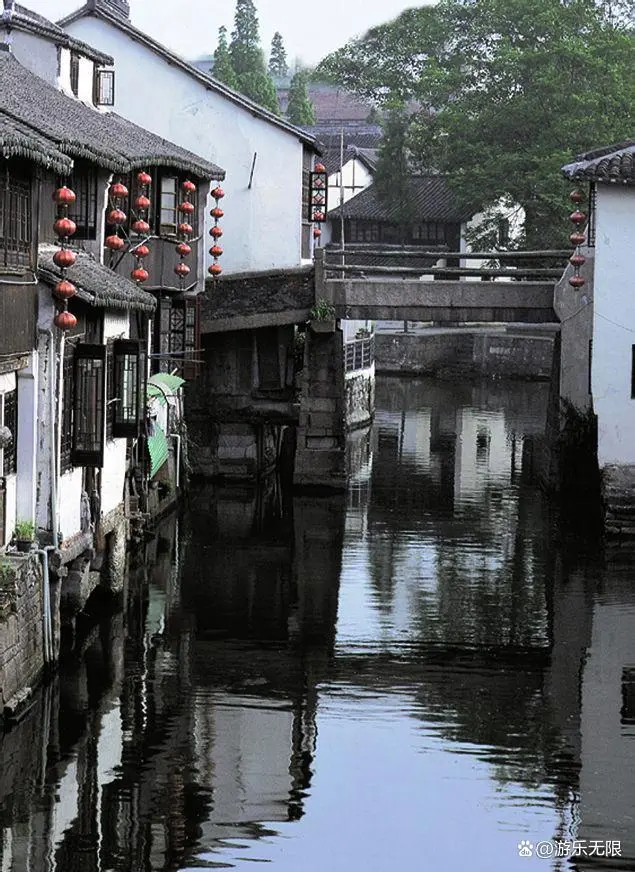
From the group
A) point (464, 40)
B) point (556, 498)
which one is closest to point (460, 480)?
point (556, 498)

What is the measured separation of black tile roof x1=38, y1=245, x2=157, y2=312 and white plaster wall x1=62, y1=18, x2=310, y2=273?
594 inches

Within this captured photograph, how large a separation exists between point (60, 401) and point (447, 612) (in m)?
7.94

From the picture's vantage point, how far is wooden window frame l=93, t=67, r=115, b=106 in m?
35.1

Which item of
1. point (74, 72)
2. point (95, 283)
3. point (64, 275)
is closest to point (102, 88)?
point (74, 72)

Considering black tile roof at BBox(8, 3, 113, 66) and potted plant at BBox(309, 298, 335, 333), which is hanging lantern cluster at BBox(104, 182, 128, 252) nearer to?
black tile roof at BBox(8, 3, 113, 66)

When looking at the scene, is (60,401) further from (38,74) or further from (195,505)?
(195,505)

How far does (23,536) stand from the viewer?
2097cm

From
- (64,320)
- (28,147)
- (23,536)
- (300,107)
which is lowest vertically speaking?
(23,536)

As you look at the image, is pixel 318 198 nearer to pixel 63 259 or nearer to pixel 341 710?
pixel 63 259

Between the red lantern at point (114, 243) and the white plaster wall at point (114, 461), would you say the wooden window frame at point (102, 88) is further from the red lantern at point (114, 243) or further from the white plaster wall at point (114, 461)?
the white plaster wall at point (114, 461)

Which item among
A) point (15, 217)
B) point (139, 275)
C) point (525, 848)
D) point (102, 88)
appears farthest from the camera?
point (102, 88)

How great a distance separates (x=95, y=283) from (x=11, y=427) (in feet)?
11.5

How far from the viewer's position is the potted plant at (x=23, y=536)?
68.7 ft

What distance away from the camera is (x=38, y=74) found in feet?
107
